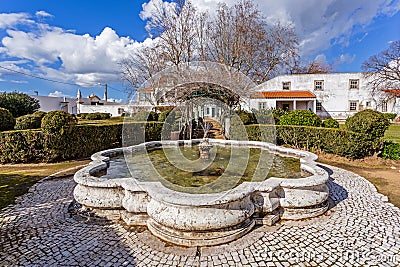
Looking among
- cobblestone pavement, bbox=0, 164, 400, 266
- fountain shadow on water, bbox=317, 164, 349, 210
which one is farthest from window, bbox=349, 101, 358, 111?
cobblestone pavement, bbox=0, 164, 400, 266

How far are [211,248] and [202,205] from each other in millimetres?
632

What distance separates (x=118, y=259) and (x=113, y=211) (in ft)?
3.86

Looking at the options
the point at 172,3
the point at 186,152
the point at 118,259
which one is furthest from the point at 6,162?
the point at 172,3

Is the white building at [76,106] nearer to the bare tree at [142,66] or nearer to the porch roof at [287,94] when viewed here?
the bare tree at [142,66]

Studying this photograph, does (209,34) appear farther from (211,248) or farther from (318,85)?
(211,248)

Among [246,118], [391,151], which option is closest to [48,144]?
[246,118]

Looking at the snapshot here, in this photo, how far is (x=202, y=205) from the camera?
2967 millimetres

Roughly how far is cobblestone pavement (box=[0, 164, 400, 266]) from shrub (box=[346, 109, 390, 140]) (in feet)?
13.9

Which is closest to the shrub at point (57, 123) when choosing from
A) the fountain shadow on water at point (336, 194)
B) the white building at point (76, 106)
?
the fountain shadow on water at point (336, 194)

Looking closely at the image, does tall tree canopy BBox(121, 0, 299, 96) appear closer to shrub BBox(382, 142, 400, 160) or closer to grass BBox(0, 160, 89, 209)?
shrub BBox(382, 142, 400, 160)

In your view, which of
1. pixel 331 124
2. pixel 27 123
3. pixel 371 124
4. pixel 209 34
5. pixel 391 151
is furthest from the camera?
pixel 209 34

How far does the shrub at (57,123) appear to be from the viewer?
792 centimetres

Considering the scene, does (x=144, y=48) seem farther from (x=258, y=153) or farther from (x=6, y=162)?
(x=258, y=153)

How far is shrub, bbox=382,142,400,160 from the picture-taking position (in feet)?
25.1
